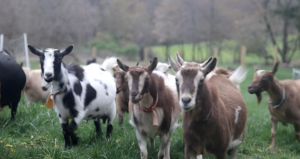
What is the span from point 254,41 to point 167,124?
28.5 metres

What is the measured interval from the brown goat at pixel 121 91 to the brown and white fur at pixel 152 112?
1778 mm

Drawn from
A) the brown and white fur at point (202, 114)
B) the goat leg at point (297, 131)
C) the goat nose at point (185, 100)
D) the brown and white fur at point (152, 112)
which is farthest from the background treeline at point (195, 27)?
the goat nose at point (185, 100)

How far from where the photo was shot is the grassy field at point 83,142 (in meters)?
5.30

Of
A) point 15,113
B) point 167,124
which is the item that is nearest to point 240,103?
point 167,124

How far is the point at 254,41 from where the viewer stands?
32.4 metres

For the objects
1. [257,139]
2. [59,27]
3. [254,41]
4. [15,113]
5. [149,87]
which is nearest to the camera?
[149,87]

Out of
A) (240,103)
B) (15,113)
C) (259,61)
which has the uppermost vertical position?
(240,103)

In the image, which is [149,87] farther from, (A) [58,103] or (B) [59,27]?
(B) [59,27]

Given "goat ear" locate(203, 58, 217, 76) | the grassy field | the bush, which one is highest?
"goat ear" locate(203, 58, 217, 76)

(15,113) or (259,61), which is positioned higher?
(15,113)

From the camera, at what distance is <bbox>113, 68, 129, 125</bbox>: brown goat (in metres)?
7.53

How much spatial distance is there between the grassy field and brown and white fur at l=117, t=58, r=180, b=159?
0.41 metres

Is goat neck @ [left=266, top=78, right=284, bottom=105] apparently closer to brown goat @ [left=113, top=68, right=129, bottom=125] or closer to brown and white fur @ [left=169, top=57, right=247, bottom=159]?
brown goat @ [left=113, top=68, right=129, bottom=125]

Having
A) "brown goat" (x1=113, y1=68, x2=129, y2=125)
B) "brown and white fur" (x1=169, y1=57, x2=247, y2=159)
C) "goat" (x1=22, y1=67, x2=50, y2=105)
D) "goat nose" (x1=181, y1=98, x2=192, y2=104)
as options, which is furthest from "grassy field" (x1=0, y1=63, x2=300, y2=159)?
"goat nose" (x1=181, y1=98, x2=192, y2=104)
